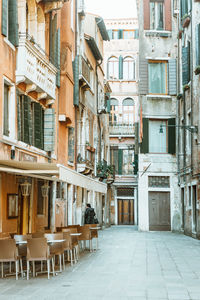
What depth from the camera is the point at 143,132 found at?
29.6 m

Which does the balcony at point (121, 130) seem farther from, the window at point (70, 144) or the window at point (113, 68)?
the window at point (70, 144)

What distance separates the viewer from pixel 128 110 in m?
45.3

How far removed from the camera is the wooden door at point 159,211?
29531mm

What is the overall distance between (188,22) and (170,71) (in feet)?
16.6

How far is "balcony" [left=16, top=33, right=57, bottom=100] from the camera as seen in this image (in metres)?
14.2

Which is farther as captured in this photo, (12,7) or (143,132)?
(143,132)

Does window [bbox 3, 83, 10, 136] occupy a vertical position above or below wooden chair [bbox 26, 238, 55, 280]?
above

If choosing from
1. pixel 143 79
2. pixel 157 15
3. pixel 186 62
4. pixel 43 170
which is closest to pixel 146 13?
pixel 157 15

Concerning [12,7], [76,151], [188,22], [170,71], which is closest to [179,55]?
[170,71]

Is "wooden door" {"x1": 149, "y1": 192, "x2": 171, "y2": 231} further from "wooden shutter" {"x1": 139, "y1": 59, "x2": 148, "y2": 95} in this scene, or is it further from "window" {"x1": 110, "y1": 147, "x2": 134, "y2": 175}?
"window" {"x1": 110, "y1": 147, "x2": 134, "y2": 175}

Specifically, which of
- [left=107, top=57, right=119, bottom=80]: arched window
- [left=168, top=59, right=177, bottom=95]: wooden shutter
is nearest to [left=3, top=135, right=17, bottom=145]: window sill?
[left=168, top=59, right=177, bottom=95]: wooden shutter

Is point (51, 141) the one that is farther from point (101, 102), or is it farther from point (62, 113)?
point (101, 102)

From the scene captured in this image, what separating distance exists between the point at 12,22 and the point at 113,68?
106 feet

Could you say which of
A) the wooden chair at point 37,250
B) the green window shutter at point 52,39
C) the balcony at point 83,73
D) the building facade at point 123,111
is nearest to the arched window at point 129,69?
the building facade at point 123,111
